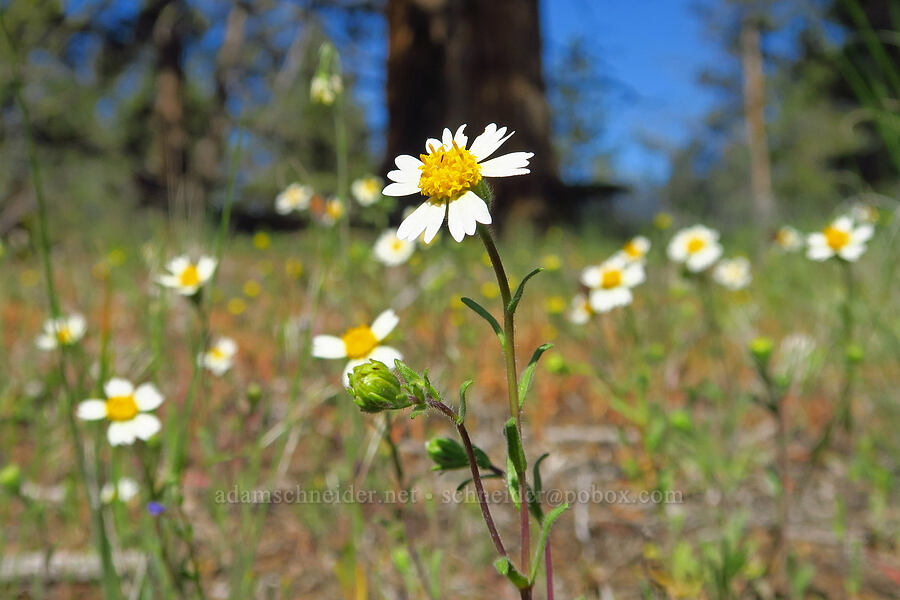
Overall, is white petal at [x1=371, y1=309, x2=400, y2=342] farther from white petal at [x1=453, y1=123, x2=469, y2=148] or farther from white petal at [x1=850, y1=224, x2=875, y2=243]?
white petal at [x1=850, y1=224, x2=875, y2=243]

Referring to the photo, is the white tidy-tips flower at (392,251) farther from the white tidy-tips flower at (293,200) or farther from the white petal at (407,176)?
the white petal at (407,176)

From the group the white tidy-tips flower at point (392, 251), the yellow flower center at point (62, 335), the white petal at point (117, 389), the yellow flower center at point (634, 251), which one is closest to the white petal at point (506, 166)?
the yellow flower center at point (62, 335)

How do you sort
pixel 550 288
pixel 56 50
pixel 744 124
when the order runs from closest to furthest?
Answer: pixel 550 288 → pixel 56 50 → pixel 744 124

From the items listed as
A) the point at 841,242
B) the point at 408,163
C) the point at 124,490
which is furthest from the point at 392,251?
the point at 408,163

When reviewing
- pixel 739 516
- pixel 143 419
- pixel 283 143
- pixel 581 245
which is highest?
pixel 283 143

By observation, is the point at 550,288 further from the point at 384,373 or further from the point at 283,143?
the point at 283,143

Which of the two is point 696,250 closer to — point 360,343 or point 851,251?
point 851,251

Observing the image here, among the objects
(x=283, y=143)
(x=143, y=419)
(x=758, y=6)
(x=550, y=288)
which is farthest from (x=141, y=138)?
(x=758, y=6)
